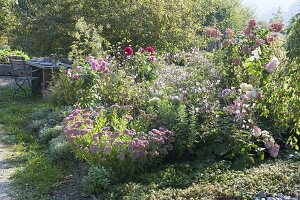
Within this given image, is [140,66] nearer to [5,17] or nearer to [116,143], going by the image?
[116,143]

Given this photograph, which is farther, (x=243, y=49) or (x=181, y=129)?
(x=243, y=49)

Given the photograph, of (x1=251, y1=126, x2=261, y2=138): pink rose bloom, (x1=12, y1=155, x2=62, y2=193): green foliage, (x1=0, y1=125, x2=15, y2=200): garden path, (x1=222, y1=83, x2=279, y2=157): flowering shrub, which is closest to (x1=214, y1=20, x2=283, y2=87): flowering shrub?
(x1=222, y1=83, x2=279, y2=157): flowering shrub

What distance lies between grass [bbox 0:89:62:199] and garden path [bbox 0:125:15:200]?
0.29 ft

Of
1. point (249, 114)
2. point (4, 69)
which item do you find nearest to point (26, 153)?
point (249, 114)

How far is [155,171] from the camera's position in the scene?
4.18m

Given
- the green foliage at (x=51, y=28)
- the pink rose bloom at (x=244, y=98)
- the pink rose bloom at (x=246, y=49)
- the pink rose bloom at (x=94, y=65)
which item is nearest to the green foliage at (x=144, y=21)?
the green foliage at (x=51, y=28)

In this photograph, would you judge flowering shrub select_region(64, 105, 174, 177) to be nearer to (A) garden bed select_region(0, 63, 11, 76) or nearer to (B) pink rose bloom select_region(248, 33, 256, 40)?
(B) pink rose bloom select_region(248, 33, 256, 40)

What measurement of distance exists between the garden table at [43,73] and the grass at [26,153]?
62cm

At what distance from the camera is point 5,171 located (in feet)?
15.8

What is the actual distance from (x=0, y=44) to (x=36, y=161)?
59.6ft

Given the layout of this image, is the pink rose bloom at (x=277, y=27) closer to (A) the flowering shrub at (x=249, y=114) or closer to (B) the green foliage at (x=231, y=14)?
(A) the flowering shrub at (x=249, y=114)

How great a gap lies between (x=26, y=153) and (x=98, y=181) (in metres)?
1.93

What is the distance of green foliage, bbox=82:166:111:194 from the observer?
12.8ft

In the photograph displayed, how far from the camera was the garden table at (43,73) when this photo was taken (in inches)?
356
